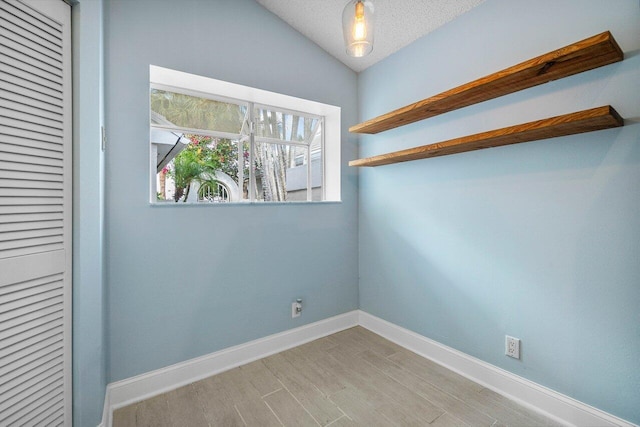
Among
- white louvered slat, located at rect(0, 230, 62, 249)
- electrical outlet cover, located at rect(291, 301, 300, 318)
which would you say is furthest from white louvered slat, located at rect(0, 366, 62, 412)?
electrical outlet cover, located at rect(291, 301, 300, 318)

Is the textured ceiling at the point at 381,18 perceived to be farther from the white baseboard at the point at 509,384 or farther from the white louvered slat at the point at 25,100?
the white baseboard at the point at 509,384

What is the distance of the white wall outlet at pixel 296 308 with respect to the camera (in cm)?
255

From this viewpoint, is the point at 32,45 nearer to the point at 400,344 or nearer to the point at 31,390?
the point at 31,390

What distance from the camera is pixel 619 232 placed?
1.46 metres

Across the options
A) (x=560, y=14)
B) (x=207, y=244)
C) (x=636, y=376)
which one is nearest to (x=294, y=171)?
(x=207, y=244)

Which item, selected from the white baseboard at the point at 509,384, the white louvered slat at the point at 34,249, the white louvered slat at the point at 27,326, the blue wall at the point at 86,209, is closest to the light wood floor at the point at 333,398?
the white baseboard at the point at 509,384

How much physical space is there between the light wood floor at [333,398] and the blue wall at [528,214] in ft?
0.94

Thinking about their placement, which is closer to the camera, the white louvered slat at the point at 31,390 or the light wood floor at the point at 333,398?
the white louvered slat at the point at 31,390

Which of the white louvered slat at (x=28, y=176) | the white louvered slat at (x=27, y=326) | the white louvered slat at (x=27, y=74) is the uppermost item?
the white louvered slat at (x=27, y=74)

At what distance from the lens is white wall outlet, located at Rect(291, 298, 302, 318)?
2.55 m

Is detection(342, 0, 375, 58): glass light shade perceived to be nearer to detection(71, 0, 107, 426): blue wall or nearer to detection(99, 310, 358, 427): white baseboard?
detection(71, 0, 107, 426): blue wall

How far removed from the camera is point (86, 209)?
4.52ft

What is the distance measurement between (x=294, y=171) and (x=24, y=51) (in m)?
2.00

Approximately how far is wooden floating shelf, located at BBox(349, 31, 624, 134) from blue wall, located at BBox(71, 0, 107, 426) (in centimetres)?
177
